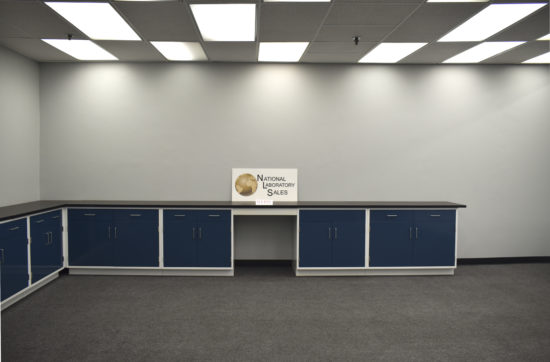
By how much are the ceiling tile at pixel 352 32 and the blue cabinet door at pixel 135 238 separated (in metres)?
2.78

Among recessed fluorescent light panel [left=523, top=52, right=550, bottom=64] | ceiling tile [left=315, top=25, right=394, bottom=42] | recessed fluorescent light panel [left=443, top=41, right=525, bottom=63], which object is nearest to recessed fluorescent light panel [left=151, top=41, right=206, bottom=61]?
ceiling tile [left=315, top=25, right=394, bottom=42]

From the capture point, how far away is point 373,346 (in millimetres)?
2680

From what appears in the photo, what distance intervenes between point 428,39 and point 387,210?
1966 millimetres

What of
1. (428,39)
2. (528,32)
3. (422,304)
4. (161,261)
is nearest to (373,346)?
(422,304)

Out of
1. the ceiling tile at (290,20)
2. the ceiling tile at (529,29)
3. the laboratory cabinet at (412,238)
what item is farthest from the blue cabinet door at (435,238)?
the ceiling tile at (290,20)

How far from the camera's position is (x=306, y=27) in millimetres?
3441

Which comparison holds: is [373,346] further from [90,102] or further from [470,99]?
[90,102]

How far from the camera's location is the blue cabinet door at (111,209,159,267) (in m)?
4.26

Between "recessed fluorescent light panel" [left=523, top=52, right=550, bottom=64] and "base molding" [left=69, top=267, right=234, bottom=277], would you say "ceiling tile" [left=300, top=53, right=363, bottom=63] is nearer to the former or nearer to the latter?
"recessed fluorescent light panel" [left=523, top=52, right=550, bottom=64]

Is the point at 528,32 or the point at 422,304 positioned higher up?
the point at 528,32

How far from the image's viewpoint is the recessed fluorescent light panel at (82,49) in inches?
152

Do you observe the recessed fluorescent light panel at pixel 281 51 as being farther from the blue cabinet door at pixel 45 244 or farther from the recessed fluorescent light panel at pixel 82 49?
the blue cabinet door at pixel 45 244

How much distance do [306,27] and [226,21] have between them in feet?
2.52

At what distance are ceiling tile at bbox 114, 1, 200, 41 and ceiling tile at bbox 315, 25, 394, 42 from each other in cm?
131
